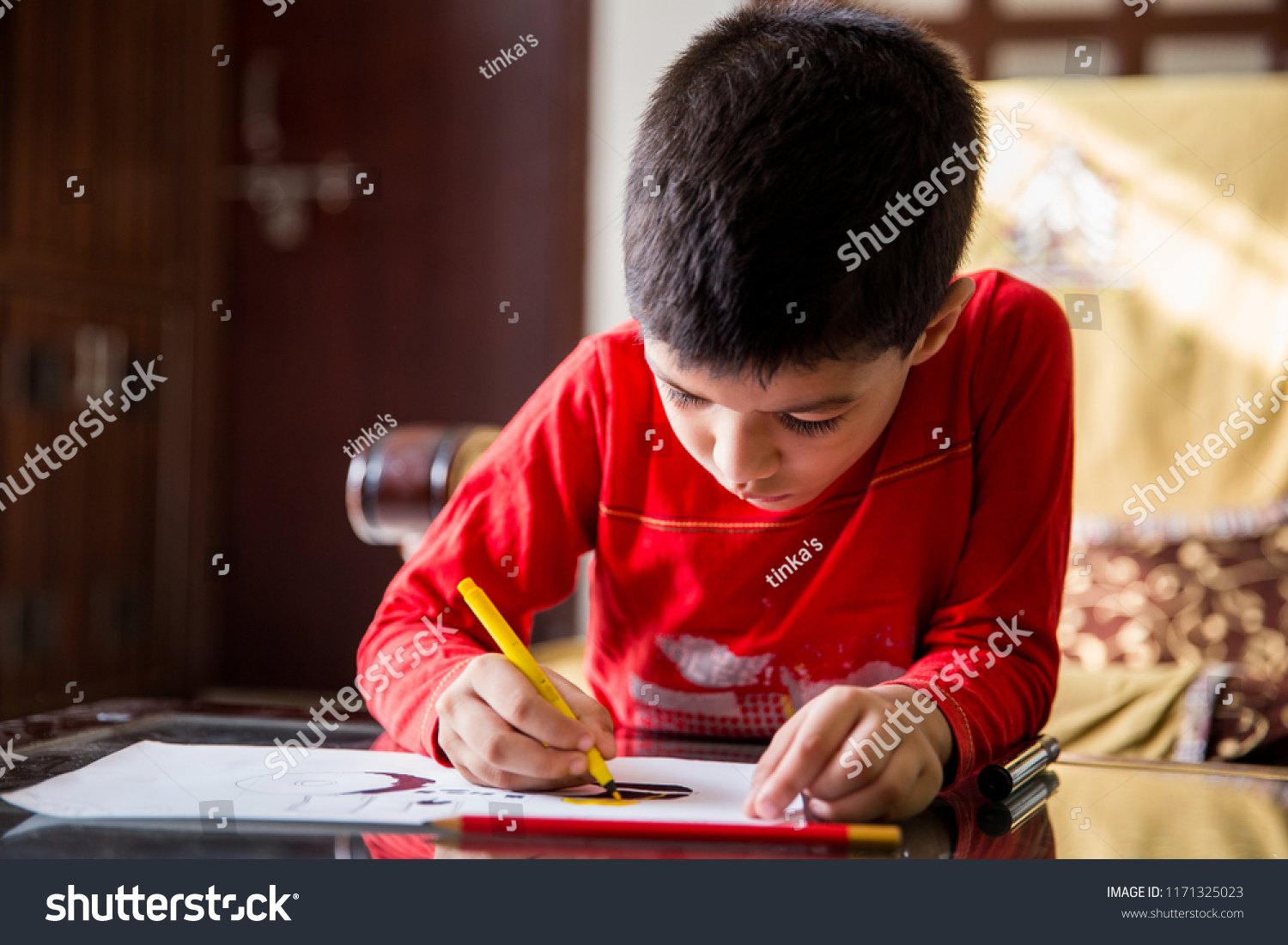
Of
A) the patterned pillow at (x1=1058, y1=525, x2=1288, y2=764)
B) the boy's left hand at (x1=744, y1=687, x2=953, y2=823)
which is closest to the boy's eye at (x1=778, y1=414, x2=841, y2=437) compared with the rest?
the boy's left hand at (x1=744, y1=687, x2=953, y2=823)

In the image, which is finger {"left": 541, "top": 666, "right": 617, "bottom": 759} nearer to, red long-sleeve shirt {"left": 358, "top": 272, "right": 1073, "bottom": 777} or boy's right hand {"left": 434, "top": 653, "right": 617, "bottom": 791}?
boy's right hand {"left": 434, "top": 653, "right": 617, "bottom": 791}

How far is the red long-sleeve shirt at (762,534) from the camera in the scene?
62 cm

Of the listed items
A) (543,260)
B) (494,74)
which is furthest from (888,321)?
(494,74)

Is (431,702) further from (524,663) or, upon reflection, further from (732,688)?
(732,688)

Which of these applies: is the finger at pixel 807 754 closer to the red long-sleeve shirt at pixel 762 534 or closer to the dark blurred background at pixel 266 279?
the red long-sleeve shirt at pixel 762 534

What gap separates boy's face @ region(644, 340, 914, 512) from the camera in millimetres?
491

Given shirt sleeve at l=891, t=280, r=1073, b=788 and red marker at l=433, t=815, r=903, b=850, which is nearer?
red marker at l=433, t=815, r=903, b=850

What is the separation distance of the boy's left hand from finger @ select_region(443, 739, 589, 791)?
0.25ft

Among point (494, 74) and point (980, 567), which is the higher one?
point (494, 74)

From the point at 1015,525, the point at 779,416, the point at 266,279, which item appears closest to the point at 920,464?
the point at 1015,525

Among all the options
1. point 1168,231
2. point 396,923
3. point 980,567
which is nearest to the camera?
point 396,923

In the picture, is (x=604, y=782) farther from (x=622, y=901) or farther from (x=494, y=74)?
(x=494, y=74)

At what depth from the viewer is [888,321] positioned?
1.66ft

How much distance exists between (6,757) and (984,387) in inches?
20.1
